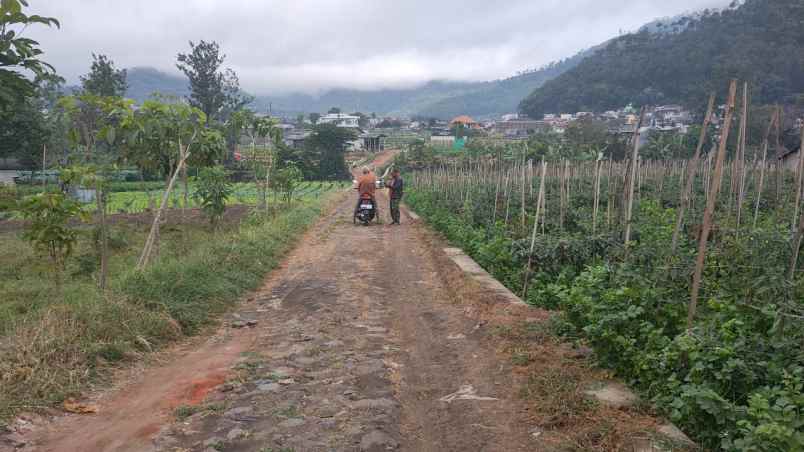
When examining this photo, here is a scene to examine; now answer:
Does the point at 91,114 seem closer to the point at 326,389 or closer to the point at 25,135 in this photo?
the point at 326,389

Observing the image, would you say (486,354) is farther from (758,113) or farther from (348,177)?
(348,177)

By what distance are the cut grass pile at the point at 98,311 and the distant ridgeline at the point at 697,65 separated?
36.1 m

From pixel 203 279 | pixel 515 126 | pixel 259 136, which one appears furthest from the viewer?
pixel 515 126

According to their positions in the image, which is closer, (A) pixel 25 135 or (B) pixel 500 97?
(A) pixel 25 135

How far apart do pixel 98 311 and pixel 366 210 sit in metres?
10.4

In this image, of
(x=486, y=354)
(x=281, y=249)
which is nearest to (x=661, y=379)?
(x=486, y=354)

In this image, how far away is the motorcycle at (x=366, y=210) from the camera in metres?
15.3

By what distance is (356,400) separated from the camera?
408 centimetres

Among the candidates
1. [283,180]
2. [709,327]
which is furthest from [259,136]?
[709,327]

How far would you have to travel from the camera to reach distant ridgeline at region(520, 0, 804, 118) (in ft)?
150

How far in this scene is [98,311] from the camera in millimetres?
5066

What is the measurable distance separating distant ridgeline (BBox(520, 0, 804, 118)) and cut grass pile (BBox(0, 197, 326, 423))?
36096 millimetres

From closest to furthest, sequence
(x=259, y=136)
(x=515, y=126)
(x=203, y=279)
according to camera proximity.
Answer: (x=203, y=279), (x=259, y=136), (x=515, y=126)

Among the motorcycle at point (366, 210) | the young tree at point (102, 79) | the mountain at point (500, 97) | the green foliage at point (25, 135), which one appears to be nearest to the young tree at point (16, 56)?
the motorcycle at point (366, 210)
